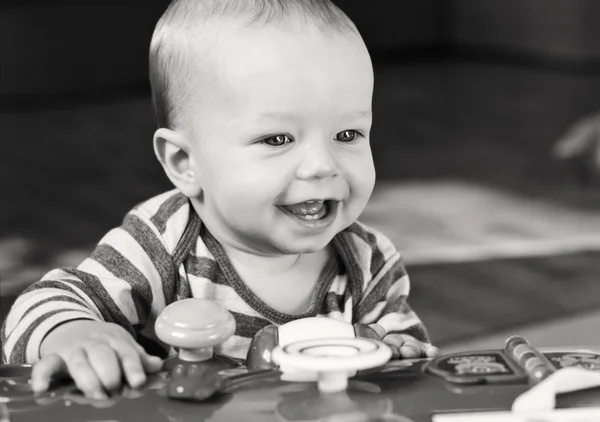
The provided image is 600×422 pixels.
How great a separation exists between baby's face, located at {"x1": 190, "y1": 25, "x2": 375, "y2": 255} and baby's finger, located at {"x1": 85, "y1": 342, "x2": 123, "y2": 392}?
196 mm

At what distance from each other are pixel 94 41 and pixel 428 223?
2507 mm

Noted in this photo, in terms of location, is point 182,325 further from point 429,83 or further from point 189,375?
point 429,83

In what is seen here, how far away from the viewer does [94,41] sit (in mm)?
4605

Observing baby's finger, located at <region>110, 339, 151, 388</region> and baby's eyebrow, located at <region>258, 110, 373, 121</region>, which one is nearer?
baby's finger, located at <region>110, 339, 151, 388</region>

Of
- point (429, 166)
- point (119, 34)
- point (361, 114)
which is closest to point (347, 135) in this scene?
point (361, 114)

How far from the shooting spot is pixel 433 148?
3490 mm

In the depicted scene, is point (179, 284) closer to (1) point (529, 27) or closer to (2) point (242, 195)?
(2) point (242, 195)

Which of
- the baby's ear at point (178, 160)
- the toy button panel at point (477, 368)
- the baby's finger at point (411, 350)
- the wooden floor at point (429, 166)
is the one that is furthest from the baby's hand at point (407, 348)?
the wooden floor at point (429, 166)

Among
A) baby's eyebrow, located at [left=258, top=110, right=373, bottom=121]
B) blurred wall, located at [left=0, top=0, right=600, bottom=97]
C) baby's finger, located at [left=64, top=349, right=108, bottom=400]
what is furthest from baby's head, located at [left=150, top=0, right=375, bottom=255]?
blurred wall, located at [left=0, top=0, right=600, bottom=97]

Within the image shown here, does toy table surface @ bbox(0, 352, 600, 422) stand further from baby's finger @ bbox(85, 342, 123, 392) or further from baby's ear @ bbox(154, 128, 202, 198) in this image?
baby's ear @ bbox(154, 128, 202, 198)

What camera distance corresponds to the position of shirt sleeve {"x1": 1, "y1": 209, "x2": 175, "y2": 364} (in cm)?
80

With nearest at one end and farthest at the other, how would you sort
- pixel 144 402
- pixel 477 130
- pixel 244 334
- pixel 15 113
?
pixel 144 402
pixel 244 334
pixel 477 130
pixel 15 113

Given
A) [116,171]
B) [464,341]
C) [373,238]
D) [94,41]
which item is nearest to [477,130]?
[116,171]

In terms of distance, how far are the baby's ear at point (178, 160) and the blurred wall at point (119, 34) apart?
3.65 metres
